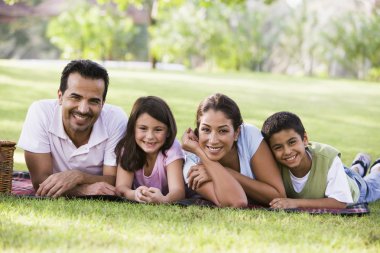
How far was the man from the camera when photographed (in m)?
5.47

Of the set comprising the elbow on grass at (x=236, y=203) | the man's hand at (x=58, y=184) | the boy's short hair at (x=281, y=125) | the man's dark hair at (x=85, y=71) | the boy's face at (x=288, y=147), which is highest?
the man's dark hair at (x=85, y=71)

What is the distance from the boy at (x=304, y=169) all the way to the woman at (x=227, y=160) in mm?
125

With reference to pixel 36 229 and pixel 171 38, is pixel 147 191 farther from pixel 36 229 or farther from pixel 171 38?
pixel 171 38

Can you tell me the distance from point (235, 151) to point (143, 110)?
0.82 m

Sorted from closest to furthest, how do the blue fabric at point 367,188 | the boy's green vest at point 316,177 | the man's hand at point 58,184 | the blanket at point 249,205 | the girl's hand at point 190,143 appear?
the blanket at point 249,205, the man's hand at point 58,184, the girl's hand at point 190,143, the boy's green vest at point 316,177, the blue fabric at point 367,188

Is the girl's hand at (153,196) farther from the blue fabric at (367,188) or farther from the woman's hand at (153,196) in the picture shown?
the blue fabric at (367,188)

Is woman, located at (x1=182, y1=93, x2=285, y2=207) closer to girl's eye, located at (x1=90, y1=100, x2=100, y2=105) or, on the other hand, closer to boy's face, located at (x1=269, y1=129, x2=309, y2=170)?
boy's face, located at (x1=269, y1=129, x2=309, y2=170)

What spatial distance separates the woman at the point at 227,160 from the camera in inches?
210

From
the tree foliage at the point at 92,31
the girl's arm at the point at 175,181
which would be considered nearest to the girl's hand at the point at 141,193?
the girl's arm at the point at 175,181

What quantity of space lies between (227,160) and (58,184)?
54.1 inches

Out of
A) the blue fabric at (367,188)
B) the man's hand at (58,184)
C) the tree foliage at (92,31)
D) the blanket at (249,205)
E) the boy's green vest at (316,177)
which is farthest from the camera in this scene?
the tree foliage at (92,31)

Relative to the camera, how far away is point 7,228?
13.8 feet

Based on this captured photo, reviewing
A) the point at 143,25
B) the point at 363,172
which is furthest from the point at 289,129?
the point at 143,25

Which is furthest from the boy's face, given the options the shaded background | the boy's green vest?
the shaded background
